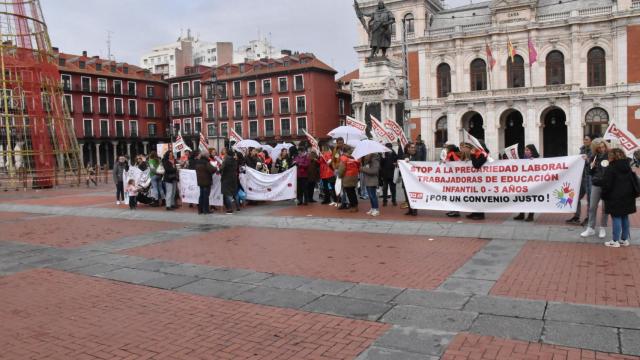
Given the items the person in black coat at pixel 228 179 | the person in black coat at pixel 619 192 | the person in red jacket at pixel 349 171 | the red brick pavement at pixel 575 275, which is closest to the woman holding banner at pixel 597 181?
the person in black coat at pixel 619 192

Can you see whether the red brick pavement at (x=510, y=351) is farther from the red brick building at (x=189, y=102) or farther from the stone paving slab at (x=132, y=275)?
the red brick building at (x=189, y=102)

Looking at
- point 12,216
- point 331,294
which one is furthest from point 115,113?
point 331,294

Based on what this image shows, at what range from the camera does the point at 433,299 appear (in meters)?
5.98

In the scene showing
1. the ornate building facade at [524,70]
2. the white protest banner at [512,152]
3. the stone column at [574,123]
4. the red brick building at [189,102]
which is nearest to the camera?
the white protest banner at [512,152]

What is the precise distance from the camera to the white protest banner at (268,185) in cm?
1545

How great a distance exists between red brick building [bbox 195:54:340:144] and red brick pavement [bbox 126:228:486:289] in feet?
177

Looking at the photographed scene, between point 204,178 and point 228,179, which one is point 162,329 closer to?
point 204,178

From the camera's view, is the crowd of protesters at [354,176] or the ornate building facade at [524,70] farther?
the ornate building facade at [524,70]

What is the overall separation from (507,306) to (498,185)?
5.89 m

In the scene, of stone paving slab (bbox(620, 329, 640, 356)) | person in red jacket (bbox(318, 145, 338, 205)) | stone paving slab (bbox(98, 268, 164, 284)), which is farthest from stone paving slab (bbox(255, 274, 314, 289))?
person in red jacket (bbox(318, 145, 338, 205))

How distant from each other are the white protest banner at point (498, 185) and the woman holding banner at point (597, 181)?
753 mm

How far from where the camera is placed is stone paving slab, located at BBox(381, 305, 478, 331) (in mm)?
5117

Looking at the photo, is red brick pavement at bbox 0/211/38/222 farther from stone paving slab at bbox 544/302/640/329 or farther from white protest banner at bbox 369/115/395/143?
stone paving slab at bbox 544/302/640/329

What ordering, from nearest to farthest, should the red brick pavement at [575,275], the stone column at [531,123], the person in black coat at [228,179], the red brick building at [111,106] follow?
the red brick pavement at [575,275]
the person in black coat at [228,179]
the stone column at [531,123]
the red brick building at [111,106]
